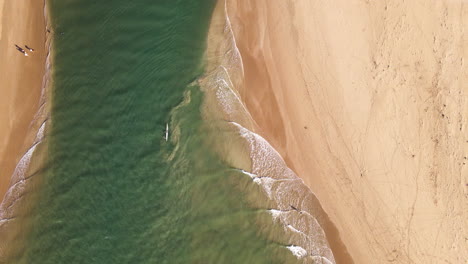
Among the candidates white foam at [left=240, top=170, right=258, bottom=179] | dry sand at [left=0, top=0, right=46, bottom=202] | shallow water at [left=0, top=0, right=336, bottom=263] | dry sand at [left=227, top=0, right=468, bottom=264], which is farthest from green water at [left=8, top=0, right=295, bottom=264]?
dry sand at [left=227, top=0, right=468, bottom=264]

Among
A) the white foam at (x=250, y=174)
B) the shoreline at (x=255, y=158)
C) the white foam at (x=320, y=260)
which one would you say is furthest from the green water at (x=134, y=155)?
the white foam at (x=320, y=260)

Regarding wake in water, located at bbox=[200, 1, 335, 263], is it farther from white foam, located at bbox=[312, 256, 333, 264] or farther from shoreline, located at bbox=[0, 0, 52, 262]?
shoreline, located at bbox=[0, 0, 52, 262]

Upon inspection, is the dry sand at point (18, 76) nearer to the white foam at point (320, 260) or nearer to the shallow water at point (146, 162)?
the shallow water at point (146, 162)

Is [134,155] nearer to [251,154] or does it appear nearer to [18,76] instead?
[251,154]

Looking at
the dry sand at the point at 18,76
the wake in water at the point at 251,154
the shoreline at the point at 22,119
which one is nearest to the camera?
the wake in water at the point at 251,154

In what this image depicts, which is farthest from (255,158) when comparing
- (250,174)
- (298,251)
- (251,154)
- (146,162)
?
(146,162)

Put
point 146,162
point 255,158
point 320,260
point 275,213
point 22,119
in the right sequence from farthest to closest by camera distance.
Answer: point 22,119
point 146,162
point 255,158
point 275,213
point 320,260
